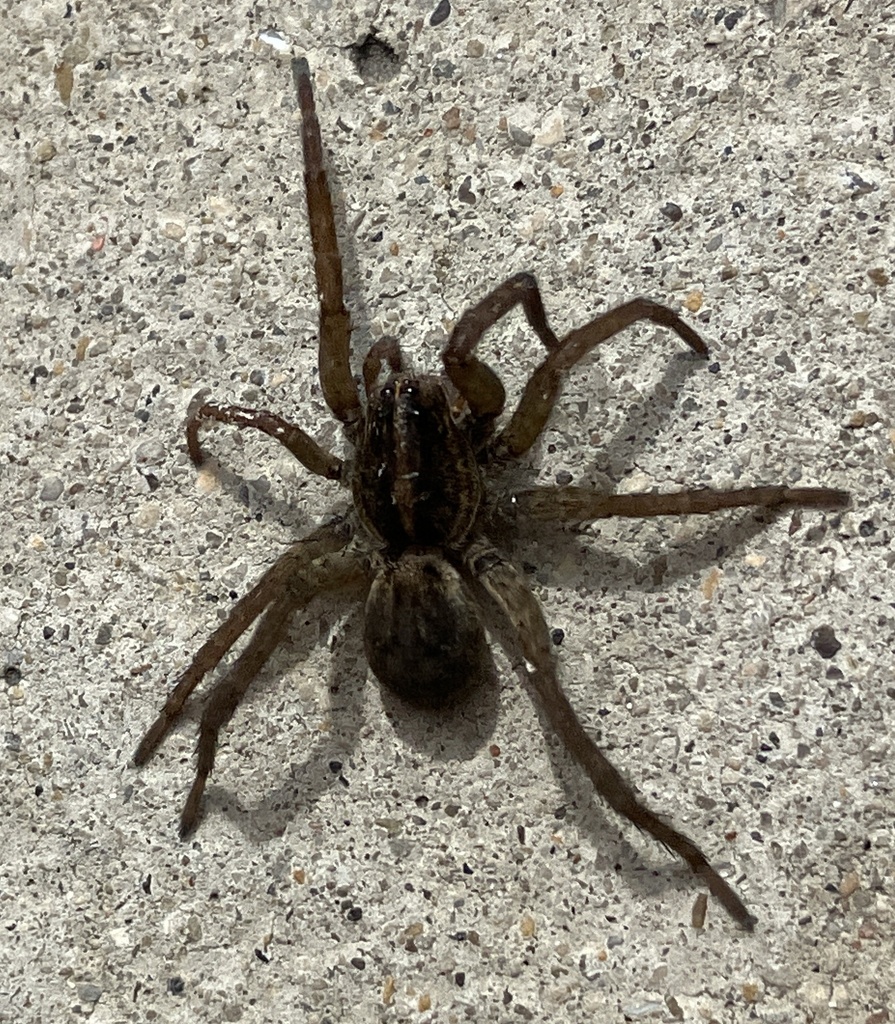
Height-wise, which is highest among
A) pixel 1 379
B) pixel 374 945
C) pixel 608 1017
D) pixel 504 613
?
pixel 1 379

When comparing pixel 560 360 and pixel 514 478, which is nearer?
pixel 560 360

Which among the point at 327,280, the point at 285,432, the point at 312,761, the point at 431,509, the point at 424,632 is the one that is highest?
the point at 327,280

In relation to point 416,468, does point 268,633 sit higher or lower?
lower

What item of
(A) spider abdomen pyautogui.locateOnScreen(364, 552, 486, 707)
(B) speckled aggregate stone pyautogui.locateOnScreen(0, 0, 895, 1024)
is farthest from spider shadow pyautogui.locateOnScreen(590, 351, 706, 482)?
(A) spider abdomen pyautogui.locateOnScreen(364, 552, 486, 707)

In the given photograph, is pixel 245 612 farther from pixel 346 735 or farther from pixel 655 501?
pixel 655 501

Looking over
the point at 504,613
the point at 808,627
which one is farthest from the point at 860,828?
the point at 504,613

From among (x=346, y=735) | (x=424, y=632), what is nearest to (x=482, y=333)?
(x=424, y=632)

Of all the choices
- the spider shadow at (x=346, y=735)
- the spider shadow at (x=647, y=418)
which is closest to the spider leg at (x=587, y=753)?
the spider shadow at (x=346, y=735)

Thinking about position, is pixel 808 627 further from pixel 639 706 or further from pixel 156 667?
pixel 156 667
